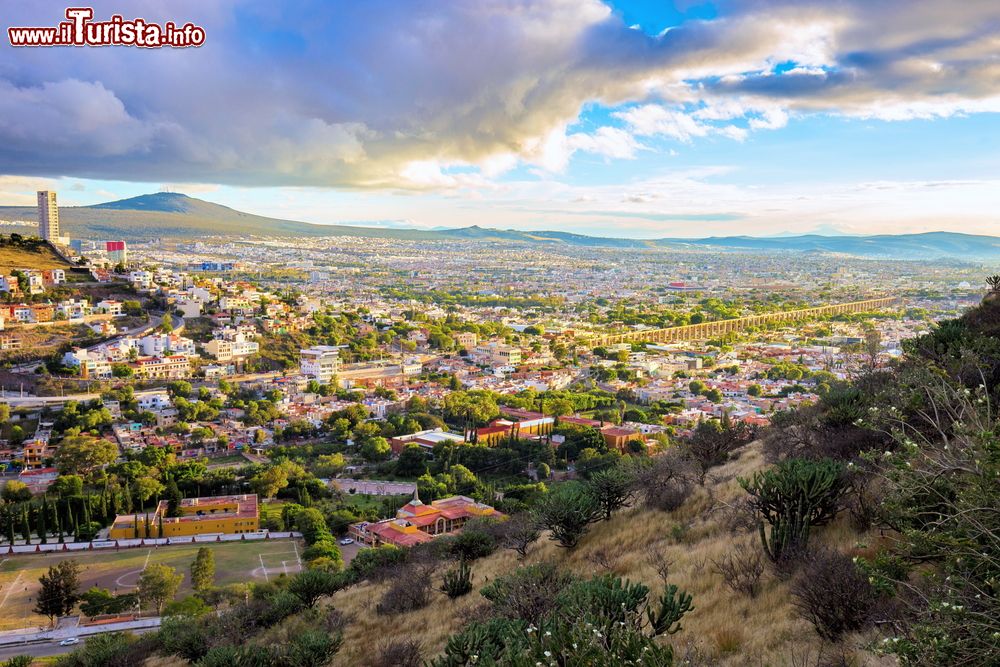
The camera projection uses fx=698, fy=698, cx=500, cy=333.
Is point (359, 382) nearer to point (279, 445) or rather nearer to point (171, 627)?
point (279, 445)

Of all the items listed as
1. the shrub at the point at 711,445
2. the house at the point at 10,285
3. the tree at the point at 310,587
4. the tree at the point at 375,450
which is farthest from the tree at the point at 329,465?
the house at the point at 10,285

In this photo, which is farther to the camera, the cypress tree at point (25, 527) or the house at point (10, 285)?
the house at point (10, 285)

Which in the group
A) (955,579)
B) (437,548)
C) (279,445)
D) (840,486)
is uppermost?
(955,579)

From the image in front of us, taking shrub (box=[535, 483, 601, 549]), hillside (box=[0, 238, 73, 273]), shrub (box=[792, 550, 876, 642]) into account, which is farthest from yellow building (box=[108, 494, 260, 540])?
hillside (box=[0, 238, 73, 273])

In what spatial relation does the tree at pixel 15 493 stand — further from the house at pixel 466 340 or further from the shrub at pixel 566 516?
the house at pixel 466 340

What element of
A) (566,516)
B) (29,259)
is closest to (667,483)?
(566,516)

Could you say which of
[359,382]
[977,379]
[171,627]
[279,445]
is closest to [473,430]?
[279,445]
